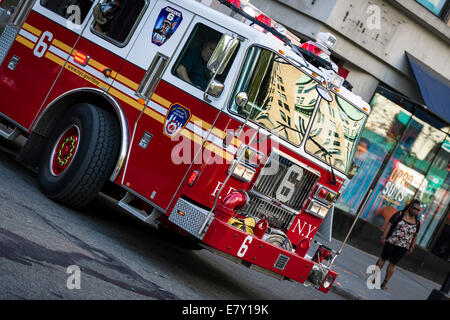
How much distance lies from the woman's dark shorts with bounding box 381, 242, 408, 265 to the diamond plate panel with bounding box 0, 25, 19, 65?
7.36 meters

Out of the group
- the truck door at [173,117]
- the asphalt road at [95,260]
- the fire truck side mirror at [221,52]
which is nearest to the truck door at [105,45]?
the truck door at [173,117]

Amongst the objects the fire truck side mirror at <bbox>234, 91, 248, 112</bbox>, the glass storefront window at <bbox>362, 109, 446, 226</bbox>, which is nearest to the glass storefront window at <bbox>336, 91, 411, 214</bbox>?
the glass storefront window at <bbox>362, 109, 446, 226</bbox>

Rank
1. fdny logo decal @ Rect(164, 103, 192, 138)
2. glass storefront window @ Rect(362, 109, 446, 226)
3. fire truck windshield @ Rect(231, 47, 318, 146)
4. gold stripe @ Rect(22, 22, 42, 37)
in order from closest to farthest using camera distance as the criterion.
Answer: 1. fire truck windshield @ Rect(231, 47, 318, 146)
2. fdny logo decal @ Rect(164, 103, 192, 138)
3. gold stripe @ Rect(22, 22, 42, 37)
4. glass storefront window @ Rect(362, 109, 446, 226)

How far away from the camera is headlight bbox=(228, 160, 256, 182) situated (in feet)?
23.5

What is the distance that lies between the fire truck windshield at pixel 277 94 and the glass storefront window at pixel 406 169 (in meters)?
10.8

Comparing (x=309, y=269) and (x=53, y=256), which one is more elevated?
(x=309, y=269)

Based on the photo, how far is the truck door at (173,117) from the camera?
24.0 feet

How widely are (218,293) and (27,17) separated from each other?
14.5 ft

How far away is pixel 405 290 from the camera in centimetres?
1459

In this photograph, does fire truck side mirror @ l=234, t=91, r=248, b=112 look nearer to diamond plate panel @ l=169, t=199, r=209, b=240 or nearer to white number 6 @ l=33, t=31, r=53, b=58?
diamond plate panel @ l=169, t=199, r=209, b=240

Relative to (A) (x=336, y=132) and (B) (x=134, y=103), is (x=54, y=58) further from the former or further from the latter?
(A) (x=336, y=132)

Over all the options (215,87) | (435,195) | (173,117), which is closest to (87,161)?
(173,117)

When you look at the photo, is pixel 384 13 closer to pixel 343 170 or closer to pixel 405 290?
pixel 405 290

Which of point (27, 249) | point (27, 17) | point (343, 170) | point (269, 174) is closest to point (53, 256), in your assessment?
point (27, 249)
